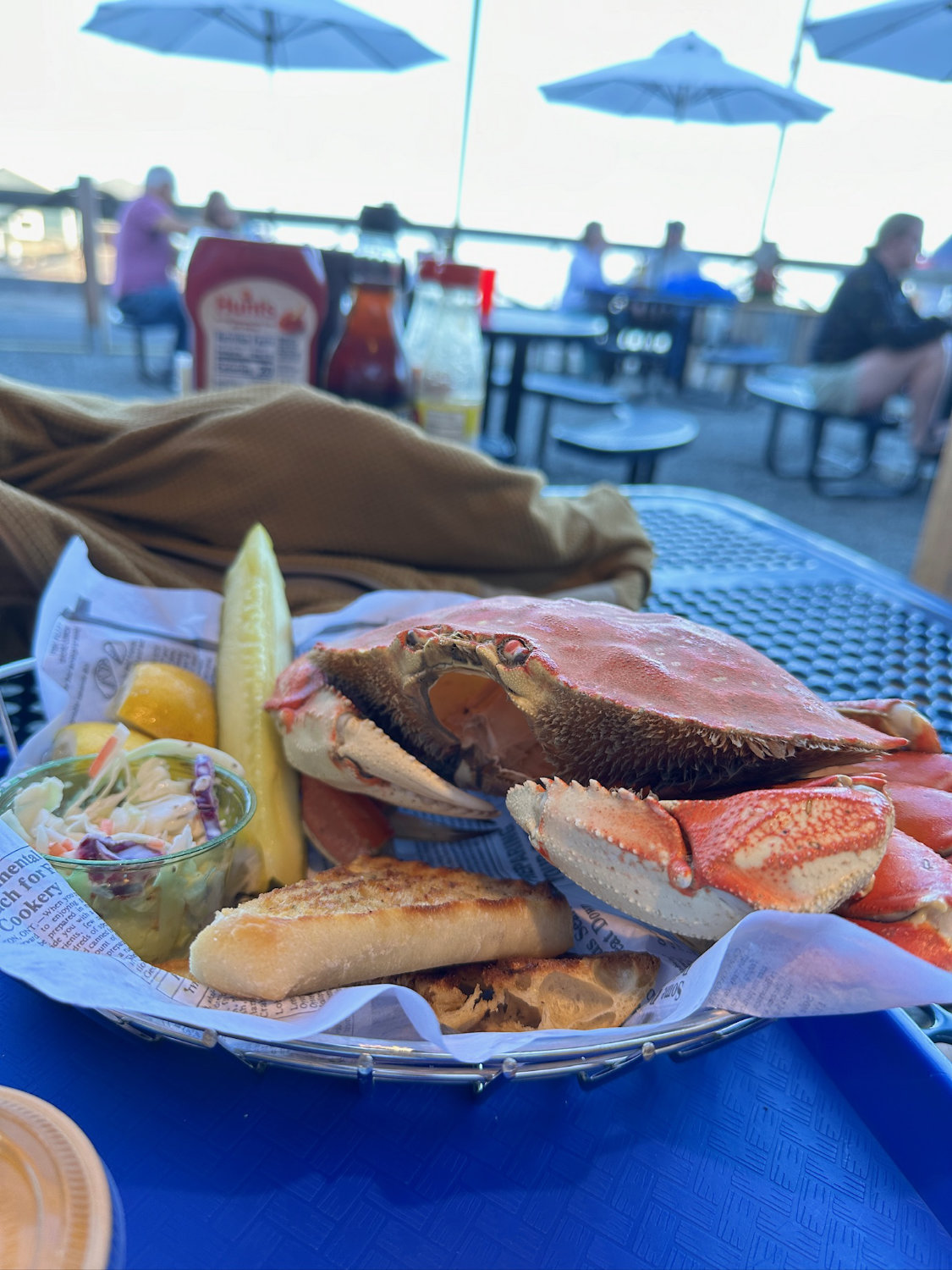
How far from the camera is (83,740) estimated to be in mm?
685

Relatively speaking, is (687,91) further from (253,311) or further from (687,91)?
(253,311)

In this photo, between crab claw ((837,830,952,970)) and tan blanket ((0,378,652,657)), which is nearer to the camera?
crab claw ((837,830,952,970))

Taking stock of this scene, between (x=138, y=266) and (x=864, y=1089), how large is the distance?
543 centimetres

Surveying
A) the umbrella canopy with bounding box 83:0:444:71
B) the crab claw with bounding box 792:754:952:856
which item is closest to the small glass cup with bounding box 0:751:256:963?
the crab claw with bounding box 792:754:952:856

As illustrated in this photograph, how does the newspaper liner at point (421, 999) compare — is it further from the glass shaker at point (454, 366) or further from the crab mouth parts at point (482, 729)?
the glass shaker at point (454, 366)

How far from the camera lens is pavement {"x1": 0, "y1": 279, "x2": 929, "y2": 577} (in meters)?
4.05

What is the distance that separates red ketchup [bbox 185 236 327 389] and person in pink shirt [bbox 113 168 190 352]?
412 cm

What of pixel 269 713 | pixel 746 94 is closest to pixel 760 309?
pixel 746 94

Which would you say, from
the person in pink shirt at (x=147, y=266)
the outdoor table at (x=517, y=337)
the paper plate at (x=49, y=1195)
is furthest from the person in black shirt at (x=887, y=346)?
the paper plate at (x=49, y=1195)

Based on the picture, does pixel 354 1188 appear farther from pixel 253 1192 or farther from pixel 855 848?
pixel 855 848

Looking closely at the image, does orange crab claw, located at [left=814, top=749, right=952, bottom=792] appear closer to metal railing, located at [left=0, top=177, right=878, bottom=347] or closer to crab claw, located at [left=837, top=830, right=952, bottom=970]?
crab claw, located at [left=837, top=830, right=952, bottom=970]

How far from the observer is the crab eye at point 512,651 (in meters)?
0.57

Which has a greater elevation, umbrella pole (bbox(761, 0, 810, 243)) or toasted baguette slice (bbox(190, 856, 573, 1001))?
umbrella pole (bbox(761, 0, 810, 243))

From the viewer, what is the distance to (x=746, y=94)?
21.5 ft
